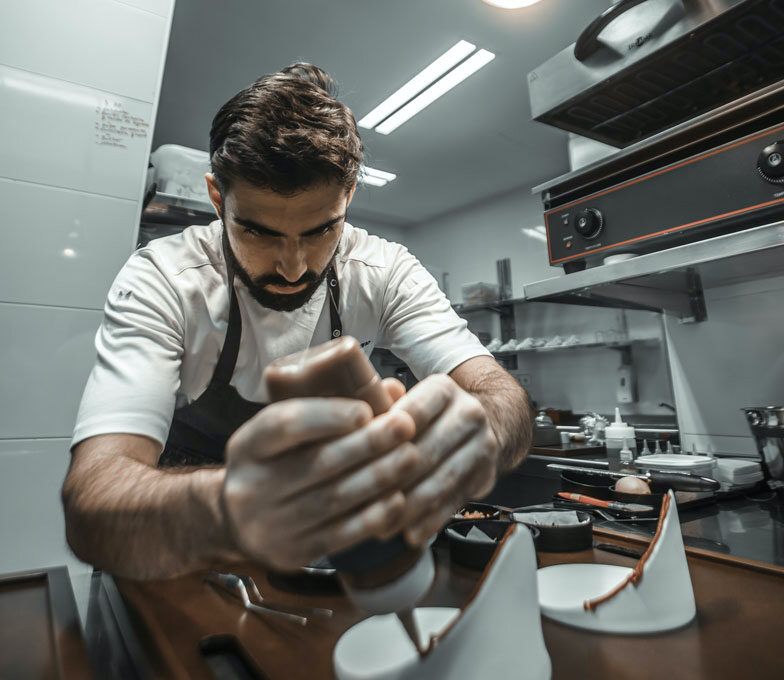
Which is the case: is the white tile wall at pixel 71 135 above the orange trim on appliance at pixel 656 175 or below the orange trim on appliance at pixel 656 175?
above

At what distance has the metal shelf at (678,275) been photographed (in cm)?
113

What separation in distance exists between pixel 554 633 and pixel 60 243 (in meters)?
1.70

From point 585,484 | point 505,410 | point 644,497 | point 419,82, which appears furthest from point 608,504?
point 419,82

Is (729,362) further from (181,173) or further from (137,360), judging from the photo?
(181,173)

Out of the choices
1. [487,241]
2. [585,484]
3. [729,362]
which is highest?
[487,241]

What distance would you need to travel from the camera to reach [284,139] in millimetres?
884

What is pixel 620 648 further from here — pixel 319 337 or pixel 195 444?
pixel 195 444

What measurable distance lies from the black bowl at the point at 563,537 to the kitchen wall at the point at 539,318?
2794 mm

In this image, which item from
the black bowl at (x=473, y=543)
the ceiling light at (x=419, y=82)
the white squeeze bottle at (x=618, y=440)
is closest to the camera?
the black bowl at (x=473, y=543)

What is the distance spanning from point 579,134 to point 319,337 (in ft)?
3.55

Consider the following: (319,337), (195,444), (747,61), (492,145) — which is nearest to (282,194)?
(319,337)

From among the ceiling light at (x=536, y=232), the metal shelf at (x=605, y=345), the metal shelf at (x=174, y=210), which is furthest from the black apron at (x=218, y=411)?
the ceiling light at (x=536, y=232)

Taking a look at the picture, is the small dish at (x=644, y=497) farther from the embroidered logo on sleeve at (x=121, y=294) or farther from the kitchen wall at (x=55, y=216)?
the kitchen wall at (x=55, y=216)

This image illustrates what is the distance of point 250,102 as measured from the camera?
3.15 ft
